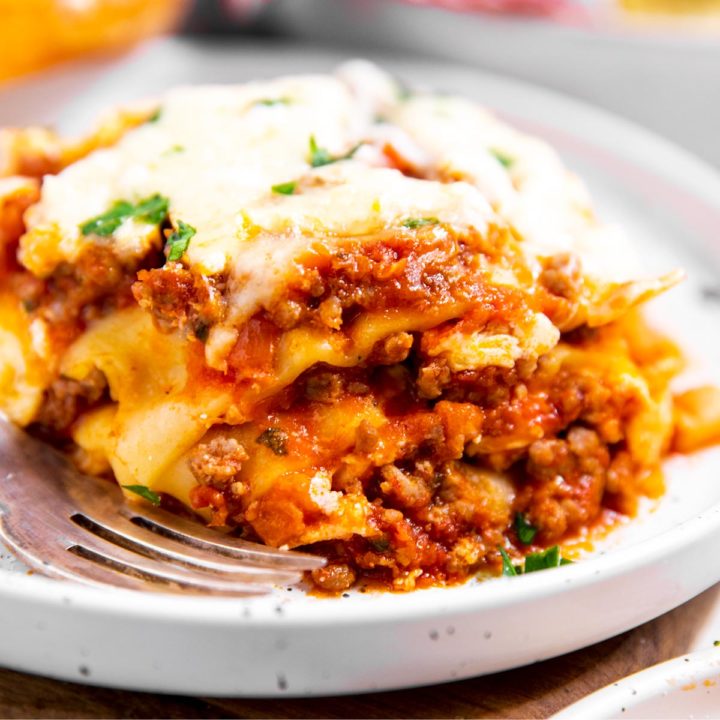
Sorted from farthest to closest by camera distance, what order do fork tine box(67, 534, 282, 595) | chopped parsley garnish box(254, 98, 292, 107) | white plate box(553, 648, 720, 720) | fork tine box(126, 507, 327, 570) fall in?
→ 1. chopped parsley garnish box(254, 98, 292, 107)
2. fork tine box(126, 507, 327, 570)
3. fork tine box(67, 534, 282, 595)
4. white plate box(553, 648, 720, 720)

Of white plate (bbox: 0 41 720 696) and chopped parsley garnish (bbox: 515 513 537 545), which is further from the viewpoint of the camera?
chopped parsley garnish (bbox: 515 513 537 545)

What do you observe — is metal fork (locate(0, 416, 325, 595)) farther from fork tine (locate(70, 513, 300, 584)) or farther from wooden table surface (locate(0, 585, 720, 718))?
wooden table surface (locate(0, 585, 720, 718))

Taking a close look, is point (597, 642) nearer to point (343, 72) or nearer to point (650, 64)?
point (343, 72)

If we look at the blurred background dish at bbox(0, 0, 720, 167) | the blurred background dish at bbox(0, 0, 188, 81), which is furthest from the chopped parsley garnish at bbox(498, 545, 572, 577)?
the blurred background dish at bbox(0, 0, 188, 81)

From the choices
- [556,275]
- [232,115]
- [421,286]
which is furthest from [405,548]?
[232,115]

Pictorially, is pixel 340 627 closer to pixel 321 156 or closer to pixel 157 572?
pixel 157 572

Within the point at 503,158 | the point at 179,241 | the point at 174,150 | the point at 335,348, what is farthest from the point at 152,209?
the point at 503,158

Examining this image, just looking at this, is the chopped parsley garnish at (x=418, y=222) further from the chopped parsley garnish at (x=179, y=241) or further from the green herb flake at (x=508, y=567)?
the green herb flake at (x=508, y=567)
